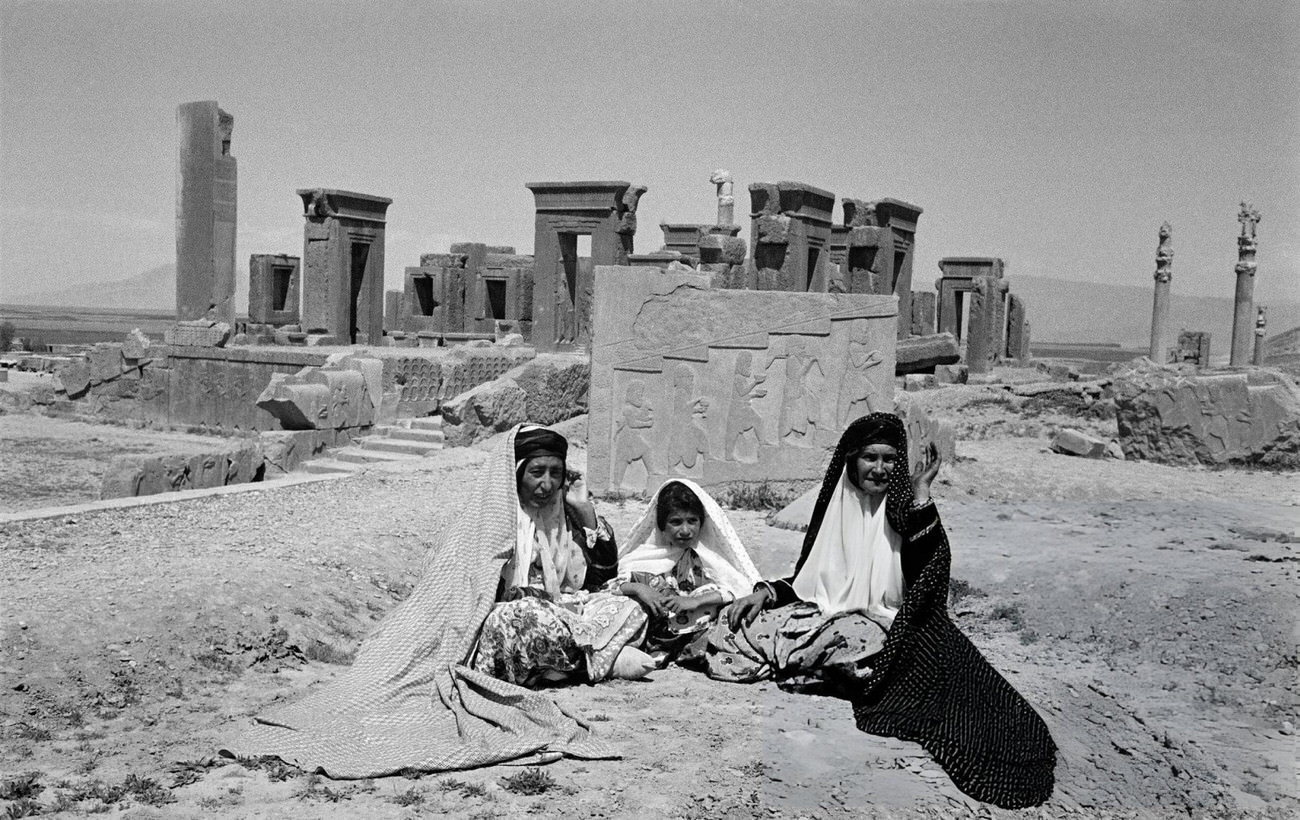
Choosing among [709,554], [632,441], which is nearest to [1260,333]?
[632,441]

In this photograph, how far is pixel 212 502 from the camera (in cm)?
981

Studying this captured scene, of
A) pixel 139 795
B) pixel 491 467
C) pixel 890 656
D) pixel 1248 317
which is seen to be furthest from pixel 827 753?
pixel 1248 317

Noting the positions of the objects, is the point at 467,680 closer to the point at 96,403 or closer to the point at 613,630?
the point at 613,630

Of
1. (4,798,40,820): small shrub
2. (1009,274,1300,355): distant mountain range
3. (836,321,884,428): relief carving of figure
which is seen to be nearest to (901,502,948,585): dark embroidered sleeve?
(4,798,40,820): small shrub

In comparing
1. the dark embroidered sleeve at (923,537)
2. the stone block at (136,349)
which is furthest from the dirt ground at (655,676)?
the stone block at (136,349)

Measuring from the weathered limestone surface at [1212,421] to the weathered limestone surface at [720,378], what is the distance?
4.19 metres

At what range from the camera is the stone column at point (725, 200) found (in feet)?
70.2

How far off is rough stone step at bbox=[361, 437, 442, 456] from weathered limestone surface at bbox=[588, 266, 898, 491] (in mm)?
4211

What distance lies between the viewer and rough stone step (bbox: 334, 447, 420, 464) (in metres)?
13.7

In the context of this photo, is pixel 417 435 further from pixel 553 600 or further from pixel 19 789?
pixel 19 789

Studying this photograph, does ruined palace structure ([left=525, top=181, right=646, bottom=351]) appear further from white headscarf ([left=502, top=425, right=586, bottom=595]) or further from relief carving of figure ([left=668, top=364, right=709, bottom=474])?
white headscarf ([left=502, top=425, right=586, bottom=595])

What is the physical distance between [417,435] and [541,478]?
371 inches

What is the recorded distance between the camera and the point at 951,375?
901 inches

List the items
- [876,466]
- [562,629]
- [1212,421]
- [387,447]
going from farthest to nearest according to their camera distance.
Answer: [387,447], [1212,421], [562,629], [876,466]
